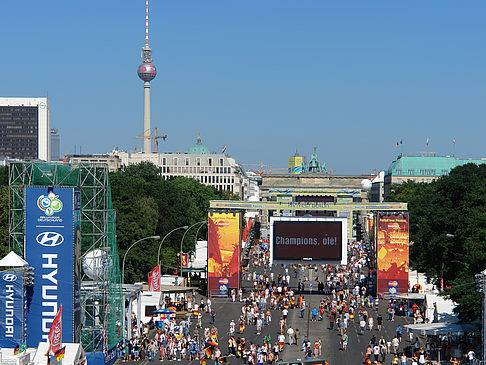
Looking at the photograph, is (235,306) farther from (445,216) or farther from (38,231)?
(38,231)

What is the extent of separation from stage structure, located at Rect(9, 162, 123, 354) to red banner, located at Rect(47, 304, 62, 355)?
372 cm

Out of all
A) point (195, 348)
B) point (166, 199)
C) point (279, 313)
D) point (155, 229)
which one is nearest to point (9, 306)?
point (195, 348)

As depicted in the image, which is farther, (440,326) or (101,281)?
(440,326)

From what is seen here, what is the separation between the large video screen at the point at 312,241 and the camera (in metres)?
83.2

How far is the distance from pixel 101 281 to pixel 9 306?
7153 mm

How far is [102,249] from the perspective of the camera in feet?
164

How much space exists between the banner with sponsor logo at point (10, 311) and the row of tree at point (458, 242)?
79.5 feet

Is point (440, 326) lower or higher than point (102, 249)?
lower

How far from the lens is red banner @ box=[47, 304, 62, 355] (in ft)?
136

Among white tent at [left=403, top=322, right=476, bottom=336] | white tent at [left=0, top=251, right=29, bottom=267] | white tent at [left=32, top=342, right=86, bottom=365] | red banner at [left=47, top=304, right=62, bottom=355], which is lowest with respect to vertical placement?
white tent at [left=403, top=322, right=476, bottom=336]

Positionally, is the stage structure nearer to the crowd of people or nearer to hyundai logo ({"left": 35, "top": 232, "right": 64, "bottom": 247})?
hyundai logo ({"left": 35, "top": 232, "right": 64, "bottom": 247})

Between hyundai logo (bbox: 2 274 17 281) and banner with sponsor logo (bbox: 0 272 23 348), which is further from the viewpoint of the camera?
banner with sponsor logo (bbox: 0 272 23 348)

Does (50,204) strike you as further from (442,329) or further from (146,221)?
(146,221)

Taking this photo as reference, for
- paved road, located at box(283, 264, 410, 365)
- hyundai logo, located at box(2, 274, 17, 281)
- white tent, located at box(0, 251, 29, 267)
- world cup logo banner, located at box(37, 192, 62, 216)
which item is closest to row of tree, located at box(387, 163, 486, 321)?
paved road, located at box(283, 264, 410, 365)
